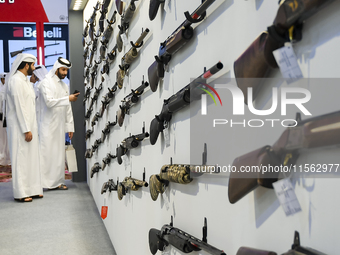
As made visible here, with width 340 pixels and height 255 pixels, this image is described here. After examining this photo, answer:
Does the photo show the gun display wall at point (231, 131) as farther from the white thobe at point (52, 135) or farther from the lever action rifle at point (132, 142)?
the white thobe at point (52, 135)

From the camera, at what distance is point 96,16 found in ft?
14.9

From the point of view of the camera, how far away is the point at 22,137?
521 centimetres

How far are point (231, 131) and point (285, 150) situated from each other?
12.8 inches

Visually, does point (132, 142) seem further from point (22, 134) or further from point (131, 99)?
point (22, 134)

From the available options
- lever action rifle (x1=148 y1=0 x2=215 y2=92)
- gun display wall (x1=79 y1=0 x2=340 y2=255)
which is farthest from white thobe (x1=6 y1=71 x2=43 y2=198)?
lever action rifle (x1=148 y1=0 x2=215 y2=92)

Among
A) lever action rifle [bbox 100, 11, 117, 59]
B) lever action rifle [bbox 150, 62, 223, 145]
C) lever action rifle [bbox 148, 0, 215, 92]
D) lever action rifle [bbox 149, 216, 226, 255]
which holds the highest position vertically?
lever action rifle [bbox 100, 11, 117, 59]

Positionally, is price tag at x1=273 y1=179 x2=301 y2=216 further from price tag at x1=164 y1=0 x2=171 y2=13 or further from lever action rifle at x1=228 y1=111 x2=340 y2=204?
price tag at x1=164 y1=0 x2=171 y2=13

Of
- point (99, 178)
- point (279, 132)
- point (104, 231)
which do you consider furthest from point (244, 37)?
point (99, 178)

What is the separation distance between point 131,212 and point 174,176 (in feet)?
3.97

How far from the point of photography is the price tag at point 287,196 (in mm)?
743

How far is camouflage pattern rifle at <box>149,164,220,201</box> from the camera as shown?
1.18 m

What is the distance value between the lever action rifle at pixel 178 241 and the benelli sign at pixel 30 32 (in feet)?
31.9

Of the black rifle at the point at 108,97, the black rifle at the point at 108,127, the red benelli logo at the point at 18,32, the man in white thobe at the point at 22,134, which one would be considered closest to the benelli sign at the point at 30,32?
the red benelli logo at the point at 18,32

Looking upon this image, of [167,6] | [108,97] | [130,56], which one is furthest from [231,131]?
[108,97]
